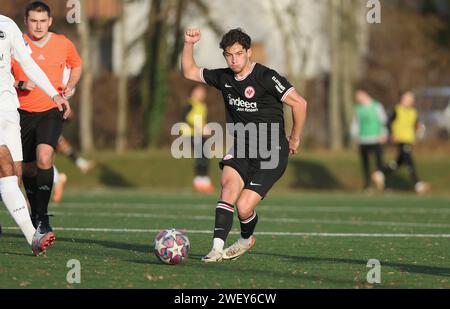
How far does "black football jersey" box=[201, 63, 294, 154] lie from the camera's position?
377 inches

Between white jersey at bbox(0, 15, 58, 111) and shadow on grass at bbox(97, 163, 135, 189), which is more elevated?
white jersey at bbox(0, 15, 58, 111)

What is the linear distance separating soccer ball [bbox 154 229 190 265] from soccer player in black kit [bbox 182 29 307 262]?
14.6 inches

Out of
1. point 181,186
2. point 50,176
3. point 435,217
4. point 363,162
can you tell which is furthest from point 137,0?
point 50,176

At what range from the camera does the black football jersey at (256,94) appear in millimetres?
9586

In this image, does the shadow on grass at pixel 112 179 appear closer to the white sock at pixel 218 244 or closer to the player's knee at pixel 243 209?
the player's knee at pixel 243 209

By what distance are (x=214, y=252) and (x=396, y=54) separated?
27.5 meters

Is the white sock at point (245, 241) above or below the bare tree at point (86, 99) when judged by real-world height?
below

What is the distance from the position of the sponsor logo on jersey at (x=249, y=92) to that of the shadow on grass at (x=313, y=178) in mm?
14432

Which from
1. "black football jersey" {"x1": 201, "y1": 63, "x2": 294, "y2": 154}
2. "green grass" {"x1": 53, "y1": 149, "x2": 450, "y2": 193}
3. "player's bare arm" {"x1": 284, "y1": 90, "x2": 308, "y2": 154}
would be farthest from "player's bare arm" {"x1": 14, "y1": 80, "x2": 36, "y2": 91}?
"green grass" {"x1": 53, "y1": 149, "x2": 450, "y2": 193}

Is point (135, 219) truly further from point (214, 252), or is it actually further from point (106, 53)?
point (106, 53)

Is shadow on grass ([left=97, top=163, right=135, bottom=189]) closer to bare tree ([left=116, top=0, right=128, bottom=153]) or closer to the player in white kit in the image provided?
bare tree ([left=116, top=0, right=128, bottom=153])

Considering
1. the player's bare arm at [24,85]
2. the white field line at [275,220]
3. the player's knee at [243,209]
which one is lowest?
the white field line at [275,220]

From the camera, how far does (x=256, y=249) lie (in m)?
10.7

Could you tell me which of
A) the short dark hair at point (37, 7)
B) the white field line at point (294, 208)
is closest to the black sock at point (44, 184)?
the short dark hair at point (37, 7)
